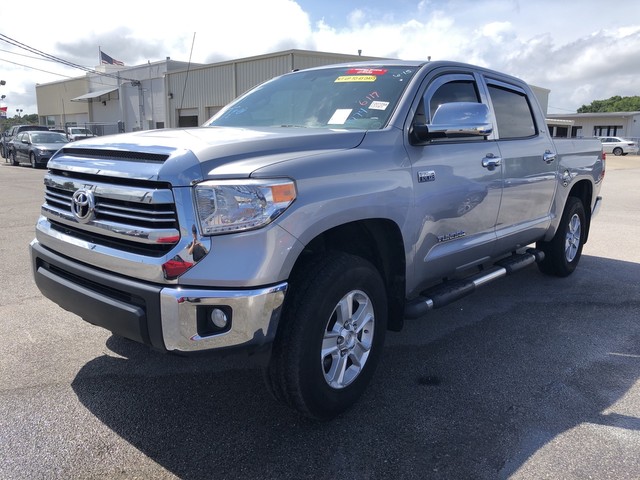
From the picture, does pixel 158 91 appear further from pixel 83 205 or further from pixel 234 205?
pixel 234 205

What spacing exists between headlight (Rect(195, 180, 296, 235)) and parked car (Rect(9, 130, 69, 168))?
20.9 m

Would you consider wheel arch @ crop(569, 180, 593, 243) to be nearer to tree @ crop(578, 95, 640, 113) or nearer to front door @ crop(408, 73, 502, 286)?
front door @ crop(408, 73, 502, 286)

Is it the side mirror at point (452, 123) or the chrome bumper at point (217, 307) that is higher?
the side mirror at point (452, 123)

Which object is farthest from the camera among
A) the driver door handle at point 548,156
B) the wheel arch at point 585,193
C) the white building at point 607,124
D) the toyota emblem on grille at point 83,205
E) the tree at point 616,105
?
the tree at point 616,105

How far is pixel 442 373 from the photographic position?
362 centimetres

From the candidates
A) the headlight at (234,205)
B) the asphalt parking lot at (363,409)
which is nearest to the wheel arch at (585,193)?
the asphalt parking lot at (363,409)

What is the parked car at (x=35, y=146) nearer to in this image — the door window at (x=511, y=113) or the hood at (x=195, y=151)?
the door window at (x=511, y=113)

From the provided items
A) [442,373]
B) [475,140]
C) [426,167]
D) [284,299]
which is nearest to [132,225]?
[284,299]

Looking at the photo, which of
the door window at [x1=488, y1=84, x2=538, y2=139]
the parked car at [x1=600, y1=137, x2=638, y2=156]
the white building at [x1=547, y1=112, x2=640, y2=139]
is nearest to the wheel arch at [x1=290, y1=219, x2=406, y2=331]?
the door window at [x1=488, y1=84, x2=538, y2=139]

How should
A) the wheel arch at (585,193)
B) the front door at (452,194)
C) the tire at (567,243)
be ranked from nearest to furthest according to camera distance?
1. the front door at (452,194)
2. the tire at (567,243)
3. the wheel arch at (585,193)

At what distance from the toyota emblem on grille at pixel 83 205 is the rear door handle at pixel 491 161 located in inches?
105

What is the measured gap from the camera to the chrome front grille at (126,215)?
2.41m

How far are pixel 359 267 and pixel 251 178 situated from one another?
0.80 m

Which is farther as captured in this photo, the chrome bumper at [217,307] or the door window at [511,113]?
the door window at [511,113]
